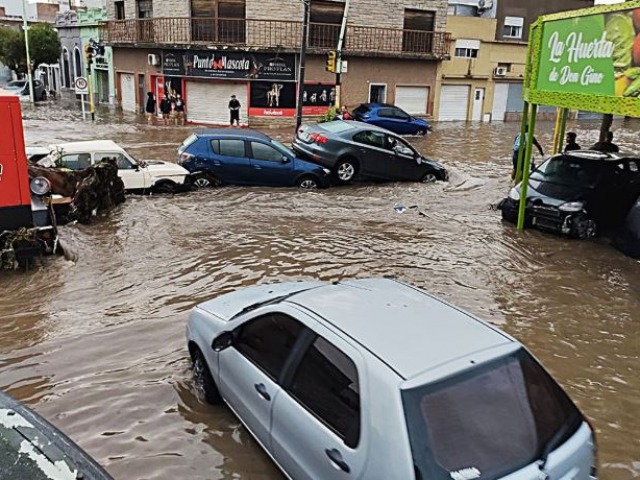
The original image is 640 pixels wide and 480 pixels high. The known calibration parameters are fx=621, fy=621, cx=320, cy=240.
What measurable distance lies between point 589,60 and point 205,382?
6907 millimetres

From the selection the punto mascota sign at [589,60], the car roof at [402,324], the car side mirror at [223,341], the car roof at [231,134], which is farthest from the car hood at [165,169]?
the car roof at [402,324]

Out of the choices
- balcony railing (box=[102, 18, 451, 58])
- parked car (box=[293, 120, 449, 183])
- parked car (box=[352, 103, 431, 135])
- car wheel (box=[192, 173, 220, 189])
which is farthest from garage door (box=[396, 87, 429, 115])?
car wheel (box=[192, 173, 220, 189])

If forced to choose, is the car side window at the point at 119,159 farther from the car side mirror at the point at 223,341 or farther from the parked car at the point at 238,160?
the car side mirror at the point at 223,341

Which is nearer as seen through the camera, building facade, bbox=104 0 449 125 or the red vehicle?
the red vehicle

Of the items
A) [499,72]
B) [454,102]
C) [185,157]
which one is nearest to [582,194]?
[185,157]

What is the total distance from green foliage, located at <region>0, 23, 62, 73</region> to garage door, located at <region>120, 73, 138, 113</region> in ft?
40.5

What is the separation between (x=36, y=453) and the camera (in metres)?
2.70

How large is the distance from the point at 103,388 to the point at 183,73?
23.8 m

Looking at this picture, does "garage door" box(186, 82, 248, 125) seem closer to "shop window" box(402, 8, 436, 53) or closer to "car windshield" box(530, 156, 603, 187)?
"shop window" box(402, 8, 436, 53)

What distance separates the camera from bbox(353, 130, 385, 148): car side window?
606 inches

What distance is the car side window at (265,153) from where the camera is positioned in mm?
13857

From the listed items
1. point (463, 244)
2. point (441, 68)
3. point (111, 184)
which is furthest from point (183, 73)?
point (463, 244)

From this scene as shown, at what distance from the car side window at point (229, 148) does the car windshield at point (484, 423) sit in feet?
36.1

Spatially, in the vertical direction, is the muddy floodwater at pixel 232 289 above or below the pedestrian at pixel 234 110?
below
